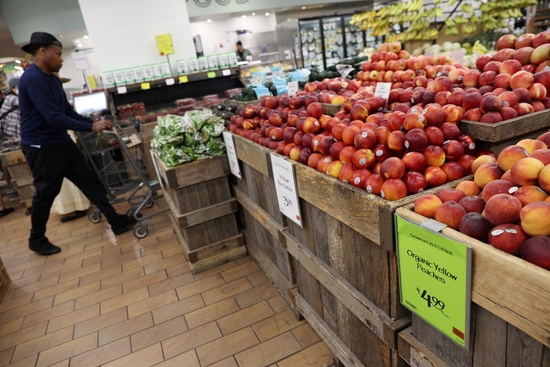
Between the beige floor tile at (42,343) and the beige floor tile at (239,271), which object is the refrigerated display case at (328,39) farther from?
the beige floor tile at (42,343)

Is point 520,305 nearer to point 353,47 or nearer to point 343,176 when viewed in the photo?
point 343,176

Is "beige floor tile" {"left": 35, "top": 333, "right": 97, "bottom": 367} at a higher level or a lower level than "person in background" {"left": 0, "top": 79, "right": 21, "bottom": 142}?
lower

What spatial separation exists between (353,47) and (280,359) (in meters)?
9.23

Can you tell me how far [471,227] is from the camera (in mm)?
1020

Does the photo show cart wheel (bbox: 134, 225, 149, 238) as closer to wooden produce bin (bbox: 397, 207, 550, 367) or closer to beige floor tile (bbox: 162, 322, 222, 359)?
beige floor tile (bbox: 162, 322, 222, 359)

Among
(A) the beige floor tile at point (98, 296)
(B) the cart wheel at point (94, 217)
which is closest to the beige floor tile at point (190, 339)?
(A) the beige floor tile at point (98, 296)

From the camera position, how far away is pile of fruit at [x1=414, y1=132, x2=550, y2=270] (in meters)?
0.90

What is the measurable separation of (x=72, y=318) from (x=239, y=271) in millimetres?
1265

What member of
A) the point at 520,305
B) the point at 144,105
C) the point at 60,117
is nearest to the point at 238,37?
the point at 144,105

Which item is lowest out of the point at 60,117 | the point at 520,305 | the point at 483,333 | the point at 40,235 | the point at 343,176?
the point at 40,235

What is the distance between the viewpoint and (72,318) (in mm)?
2791

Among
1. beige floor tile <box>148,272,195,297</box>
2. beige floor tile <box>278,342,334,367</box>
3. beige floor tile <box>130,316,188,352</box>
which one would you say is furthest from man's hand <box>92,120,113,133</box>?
A: beige floor tile <box>278,342,334,367</box>

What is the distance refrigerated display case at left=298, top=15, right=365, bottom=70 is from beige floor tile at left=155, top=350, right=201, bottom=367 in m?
8.50

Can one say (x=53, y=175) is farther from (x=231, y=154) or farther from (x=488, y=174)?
(x=488, y=174)
